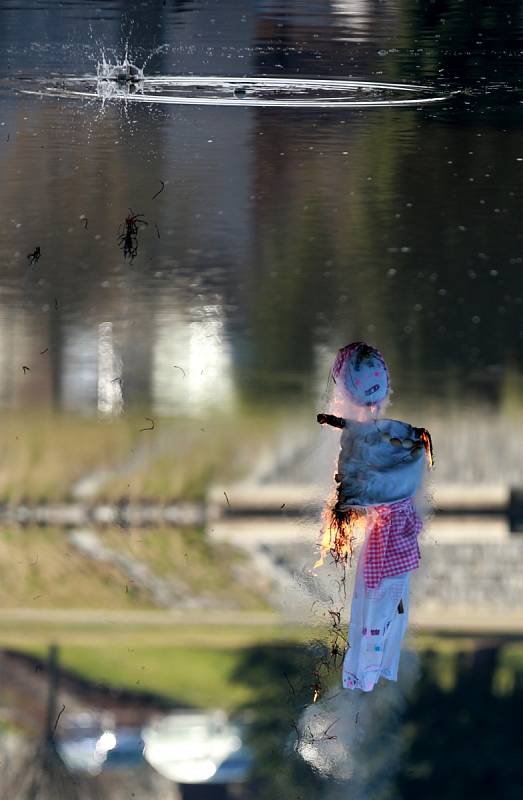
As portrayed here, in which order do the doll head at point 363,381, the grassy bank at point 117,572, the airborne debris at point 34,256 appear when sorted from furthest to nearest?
the airborne debris at point 34,256 → the grassy bank at point 117,572 → the doll head at point 363,381

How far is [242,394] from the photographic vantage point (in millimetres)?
3438

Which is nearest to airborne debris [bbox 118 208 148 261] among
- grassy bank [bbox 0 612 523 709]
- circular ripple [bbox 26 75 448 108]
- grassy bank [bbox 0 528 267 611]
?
circular ripple [bbox 26 75 448 108]

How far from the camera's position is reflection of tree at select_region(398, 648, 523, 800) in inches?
108

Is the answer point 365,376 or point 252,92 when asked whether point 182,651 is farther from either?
point 252,92

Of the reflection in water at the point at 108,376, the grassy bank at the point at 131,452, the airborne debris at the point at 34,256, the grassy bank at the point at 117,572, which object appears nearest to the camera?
the grassy bank at the point at 117,572

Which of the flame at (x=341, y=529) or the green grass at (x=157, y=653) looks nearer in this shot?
the flame at (x=341, y=529)

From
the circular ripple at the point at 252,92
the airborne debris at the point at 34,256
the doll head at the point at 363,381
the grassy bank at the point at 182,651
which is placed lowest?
the grassy bank at the point at 182,651

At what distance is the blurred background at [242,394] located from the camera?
2.71 metres

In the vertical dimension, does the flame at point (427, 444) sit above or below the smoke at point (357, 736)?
above

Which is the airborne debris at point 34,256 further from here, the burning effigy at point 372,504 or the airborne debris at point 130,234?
the burning effigy at point 372,504

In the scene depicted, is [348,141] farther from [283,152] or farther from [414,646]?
[414,646]

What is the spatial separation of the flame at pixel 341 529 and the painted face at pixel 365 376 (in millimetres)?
220

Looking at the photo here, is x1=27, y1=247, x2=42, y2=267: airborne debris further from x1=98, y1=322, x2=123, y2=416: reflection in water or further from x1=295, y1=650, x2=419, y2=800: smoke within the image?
x1=295, y1=650, x2=419, y2=800: smoke

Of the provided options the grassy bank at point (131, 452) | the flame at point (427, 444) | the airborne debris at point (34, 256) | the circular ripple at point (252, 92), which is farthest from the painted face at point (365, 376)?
the circular ripple at point (252, 92)
